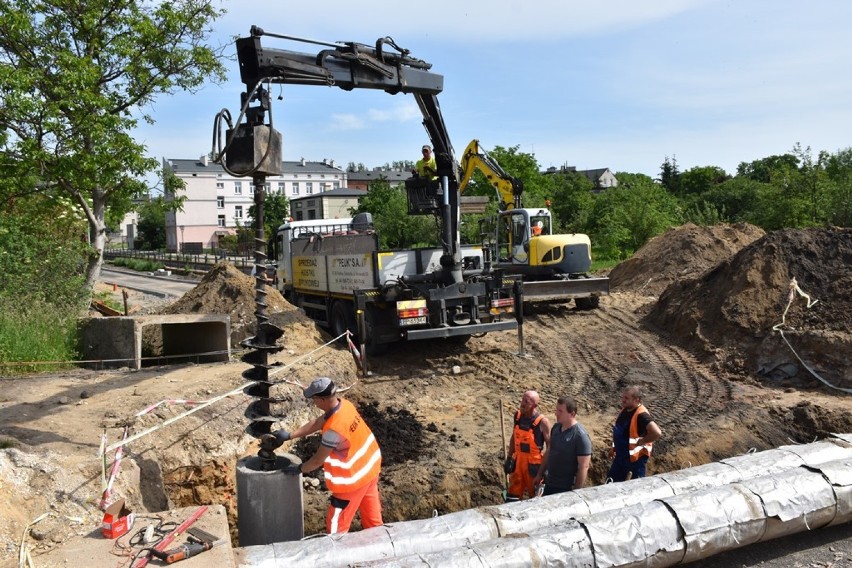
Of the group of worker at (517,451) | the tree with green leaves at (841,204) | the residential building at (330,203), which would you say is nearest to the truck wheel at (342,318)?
the group of worker at (517,451)

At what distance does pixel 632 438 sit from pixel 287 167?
88.7m

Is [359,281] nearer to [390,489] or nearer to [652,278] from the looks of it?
[390,489]

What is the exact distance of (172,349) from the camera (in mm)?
13867

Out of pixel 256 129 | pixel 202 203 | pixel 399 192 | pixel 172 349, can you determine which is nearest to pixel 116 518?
pixel 256 129

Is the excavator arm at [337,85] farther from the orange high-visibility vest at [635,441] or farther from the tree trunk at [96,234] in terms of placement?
the tree trunk at [96,234]

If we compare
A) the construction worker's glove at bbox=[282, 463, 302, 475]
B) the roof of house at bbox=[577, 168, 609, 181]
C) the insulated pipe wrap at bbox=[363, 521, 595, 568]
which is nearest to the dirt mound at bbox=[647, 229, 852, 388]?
the insulated pipe wrap at bbox=[363, 521, 595, 568]

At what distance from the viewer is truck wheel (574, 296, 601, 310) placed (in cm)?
1680

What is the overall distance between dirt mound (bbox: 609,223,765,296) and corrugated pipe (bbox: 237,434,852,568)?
15144 mm

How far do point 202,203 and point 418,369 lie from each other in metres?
70.6

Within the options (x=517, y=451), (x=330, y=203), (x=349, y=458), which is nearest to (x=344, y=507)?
(x=349, y=458)

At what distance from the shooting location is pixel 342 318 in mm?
13141

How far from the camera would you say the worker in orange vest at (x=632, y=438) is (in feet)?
19.5

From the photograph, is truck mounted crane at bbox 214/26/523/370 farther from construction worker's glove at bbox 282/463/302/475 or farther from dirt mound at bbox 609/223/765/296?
dirt mound at bbox 609/223/765/296

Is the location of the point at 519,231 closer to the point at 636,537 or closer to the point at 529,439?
the point at 529,439
